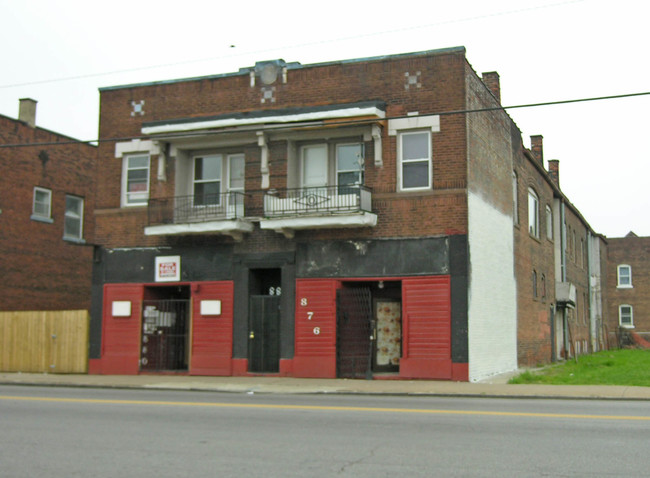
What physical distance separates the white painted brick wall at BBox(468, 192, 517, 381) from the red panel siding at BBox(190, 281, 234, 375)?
6.89 metres

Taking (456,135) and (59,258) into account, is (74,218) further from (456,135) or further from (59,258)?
(456,135)

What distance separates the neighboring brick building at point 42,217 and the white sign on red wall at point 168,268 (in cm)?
814

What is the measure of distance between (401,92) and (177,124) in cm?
656

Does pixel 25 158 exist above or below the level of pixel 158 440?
above

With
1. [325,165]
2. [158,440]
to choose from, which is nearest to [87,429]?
[158,440]

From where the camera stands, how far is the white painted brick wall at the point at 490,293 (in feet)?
67.0

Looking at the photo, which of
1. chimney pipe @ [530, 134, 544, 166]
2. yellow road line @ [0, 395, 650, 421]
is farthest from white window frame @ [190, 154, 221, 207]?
chimney pipe @ [530, 134, 544, 166]

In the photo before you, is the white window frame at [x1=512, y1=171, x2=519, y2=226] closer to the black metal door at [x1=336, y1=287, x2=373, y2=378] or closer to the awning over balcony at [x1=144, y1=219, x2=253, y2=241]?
the black metal door at [x1=336, y1=287, x2=373, y2=378]

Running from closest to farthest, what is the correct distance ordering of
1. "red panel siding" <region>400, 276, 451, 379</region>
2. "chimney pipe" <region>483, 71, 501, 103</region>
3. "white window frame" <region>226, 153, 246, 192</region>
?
"red panel siding" <region>400, 276, 451, 379</region>
"white window frame" <region>226, 153, 246, 192</region>
"chimney pipe" <region>483, 71, 501, 103</region>

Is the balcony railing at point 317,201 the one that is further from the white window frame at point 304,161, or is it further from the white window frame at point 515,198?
the white window frame at point 515,198

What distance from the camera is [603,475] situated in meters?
7.24

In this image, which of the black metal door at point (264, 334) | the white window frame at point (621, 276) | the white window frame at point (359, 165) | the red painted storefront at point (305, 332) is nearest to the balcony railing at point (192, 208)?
the red painted storefront at point (305, 332)

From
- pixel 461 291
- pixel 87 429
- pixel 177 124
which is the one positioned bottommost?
pixel 87 429

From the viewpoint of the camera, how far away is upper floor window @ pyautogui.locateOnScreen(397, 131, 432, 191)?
67.7 ft
